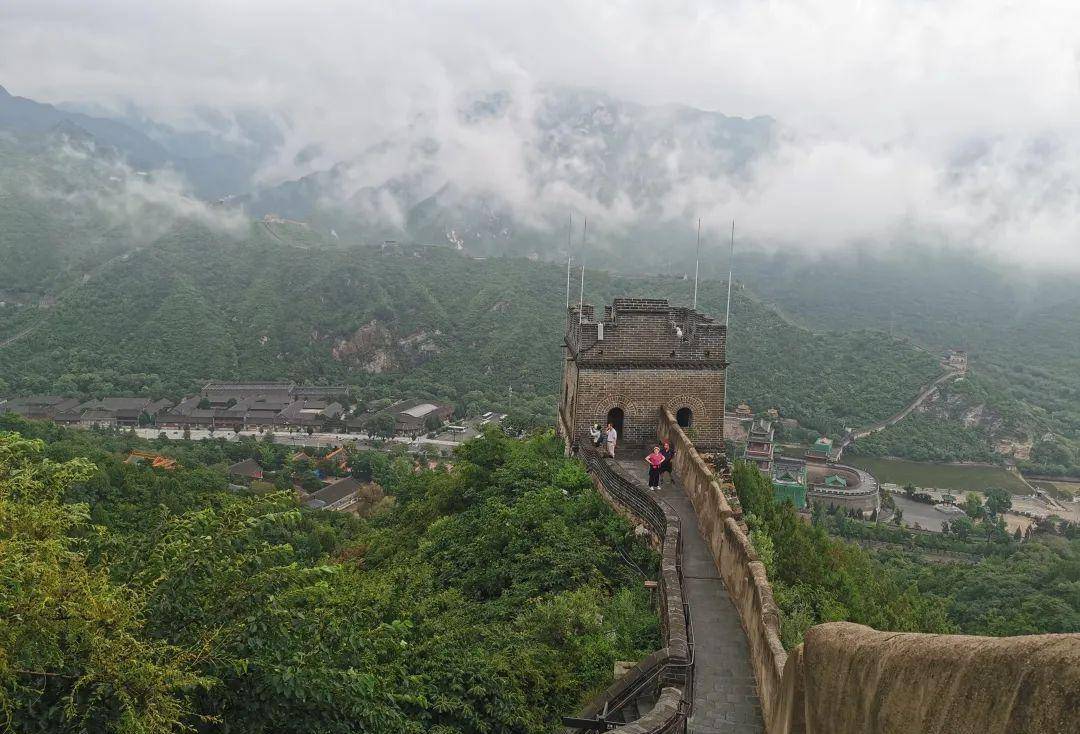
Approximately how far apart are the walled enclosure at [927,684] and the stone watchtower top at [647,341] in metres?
14.0

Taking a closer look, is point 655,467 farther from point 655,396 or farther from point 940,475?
point 940,475

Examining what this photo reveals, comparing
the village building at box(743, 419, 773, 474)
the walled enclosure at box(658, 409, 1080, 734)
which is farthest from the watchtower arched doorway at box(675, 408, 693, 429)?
the village building at box(743, 419, 773, 474)

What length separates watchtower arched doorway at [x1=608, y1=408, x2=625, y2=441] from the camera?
20.2m

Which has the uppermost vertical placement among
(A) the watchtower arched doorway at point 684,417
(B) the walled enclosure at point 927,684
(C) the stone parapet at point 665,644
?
(B) the walled enclosure at point 927,684

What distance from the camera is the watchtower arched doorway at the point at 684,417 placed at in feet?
66.2

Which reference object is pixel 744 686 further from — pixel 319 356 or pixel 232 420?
pixel 319 356

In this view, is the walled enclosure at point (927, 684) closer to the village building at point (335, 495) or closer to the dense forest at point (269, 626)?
the dense forest at point (269, 626)

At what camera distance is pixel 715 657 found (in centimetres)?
997

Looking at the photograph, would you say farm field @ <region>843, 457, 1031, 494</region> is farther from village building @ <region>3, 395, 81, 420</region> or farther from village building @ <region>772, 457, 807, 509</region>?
village building @ <region>3, 395, 81, 420</region>

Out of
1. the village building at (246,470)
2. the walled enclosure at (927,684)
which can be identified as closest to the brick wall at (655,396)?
the walled enclosure at (927,684)

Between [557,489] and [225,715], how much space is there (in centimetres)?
1179

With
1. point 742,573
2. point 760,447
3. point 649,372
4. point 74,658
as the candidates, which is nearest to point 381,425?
point 760,447

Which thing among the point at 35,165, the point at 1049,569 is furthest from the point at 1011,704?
the point at 35,165

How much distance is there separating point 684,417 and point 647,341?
2.33 m
